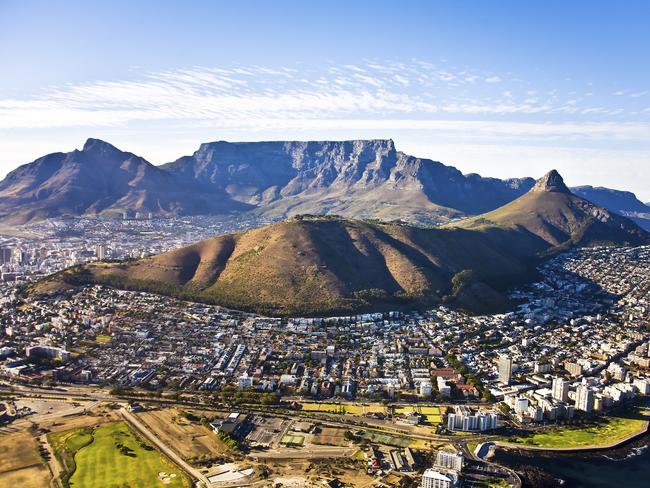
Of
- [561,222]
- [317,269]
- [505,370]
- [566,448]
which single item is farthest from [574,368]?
[561,222]

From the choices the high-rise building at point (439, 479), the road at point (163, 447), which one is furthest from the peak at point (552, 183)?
the road at point (163, 447)

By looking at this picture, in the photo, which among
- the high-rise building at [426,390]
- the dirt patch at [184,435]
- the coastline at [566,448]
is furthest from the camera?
the high-rise building at [426,390]

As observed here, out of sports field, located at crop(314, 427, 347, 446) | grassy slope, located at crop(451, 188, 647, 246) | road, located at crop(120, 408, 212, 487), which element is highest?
grassy slope, located at crop(451, 188, 647, 246)

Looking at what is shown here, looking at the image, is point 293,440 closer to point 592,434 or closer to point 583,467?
point 583,467

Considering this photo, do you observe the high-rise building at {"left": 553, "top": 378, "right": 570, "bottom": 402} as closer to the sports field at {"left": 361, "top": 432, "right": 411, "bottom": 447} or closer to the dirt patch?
the sports field at {"left": 361, "top": 432, "right": 411, "bottom": 447}

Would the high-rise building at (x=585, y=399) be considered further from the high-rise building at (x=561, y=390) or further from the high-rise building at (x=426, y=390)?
the high-rise building at (x=426, y=390)

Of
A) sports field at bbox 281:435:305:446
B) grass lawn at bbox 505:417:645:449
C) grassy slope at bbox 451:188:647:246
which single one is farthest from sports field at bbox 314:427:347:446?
grassy slope at bbox 451:188:647:246
